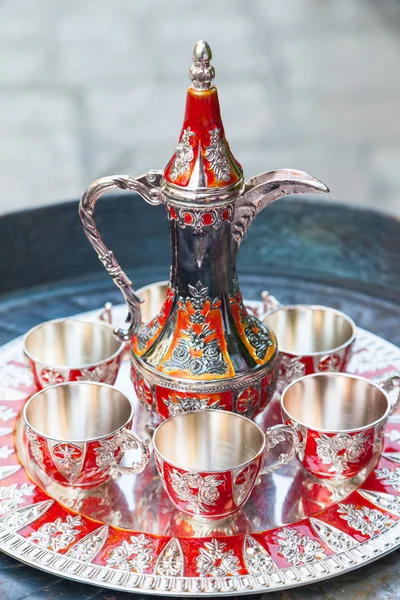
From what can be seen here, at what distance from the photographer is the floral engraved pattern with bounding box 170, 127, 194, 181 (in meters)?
0.95

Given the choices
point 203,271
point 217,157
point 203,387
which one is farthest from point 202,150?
point 203,387

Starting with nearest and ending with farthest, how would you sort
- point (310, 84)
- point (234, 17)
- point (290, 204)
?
point (290, 204)
point (310, 84)
point (234, 17)

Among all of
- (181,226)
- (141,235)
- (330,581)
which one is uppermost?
(181,226)

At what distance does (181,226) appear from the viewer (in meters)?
0.97

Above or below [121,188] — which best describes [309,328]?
below

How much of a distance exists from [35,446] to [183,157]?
1.03 feet

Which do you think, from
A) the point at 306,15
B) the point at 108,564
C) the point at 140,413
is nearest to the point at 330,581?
the point at 108,564

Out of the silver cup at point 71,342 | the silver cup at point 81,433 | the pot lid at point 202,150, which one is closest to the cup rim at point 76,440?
the silver cup at point 81,433

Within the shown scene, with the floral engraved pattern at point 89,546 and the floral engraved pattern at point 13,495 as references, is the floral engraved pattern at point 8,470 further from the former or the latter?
the floral engraved pattern at point 89,546

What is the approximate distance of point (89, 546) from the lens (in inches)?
36.1

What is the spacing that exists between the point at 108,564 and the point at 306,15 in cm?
308

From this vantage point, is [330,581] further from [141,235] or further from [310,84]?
[310,84]

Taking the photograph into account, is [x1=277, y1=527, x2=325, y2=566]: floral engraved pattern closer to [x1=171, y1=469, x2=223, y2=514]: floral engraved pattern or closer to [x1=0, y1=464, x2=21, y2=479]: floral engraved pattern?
[x1=171, y1=469, x2=223, y2=514]: floral engraved pattern

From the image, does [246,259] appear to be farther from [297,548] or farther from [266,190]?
[297,548]
